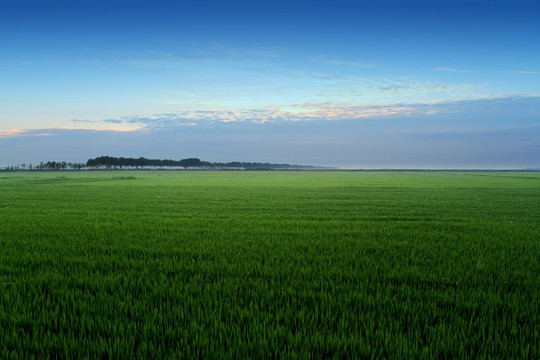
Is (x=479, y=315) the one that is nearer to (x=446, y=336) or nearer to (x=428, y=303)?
(x=428, y=303)

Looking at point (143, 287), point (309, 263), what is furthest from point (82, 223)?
point (309, 263)

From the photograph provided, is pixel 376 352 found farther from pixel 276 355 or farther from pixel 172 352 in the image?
pixel 172 352

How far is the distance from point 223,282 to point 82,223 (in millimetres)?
10213

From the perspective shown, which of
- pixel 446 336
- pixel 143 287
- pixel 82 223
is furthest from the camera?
pixel 82 223

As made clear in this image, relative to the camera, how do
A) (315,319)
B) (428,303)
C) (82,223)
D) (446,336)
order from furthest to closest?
(82,223) < (428,303) < (315,319) < (446,336)

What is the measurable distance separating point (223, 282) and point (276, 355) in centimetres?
248

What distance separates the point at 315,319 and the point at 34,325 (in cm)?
377

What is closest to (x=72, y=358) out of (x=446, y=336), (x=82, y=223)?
(x=446, y=336)

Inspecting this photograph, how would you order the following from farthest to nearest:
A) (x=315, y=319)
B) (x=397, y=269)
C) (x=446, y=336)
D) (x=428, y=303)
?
1. (x=397, y=269)
2. (x=428, y=303)
3. (x=315, y=319)
4. (x=446, y=336)

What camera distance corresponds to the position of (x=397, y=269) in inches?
270

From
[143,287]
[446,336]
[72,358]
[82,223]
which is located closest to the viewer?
[72,358]

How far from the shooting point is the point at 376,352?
12.5 feet

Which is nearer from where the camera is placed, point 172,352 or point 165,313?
point 172,352

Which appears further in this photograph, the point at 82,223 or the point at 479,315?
the point at 82,223
